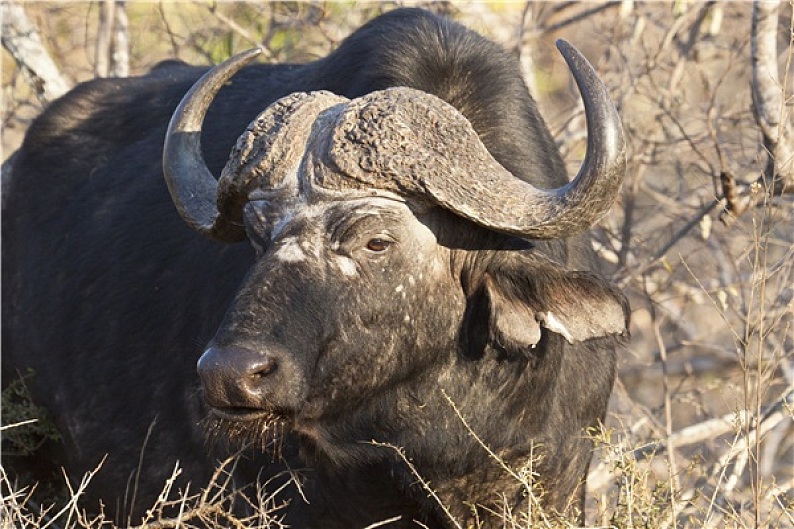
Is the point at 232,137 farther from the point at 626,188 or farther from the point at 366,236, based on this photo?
the point at 626,188

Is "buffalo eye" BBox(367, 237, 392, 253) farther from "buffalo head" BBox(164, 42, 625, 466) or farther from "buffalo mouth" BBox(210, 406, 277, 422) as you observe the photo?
"buffalo mouth" BBox(210, 406, 277, 422)

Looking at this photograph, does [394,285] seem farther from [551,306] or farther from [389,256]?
[551,306]

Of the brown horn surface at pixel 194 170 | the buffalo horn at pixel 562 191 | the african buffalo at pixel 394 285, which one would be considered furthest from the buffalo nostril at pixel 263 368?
the brown horn surface at pixel 194 170

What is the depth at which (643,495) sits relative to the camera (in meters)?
3.73

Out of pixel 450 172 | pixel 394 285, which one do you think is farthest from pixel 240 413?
pixel 450 172

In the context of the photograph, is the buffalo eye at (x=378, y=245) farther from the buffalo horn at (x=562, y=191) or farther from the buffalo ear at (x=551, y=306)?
the buffalo ear at (x=551, y=306)

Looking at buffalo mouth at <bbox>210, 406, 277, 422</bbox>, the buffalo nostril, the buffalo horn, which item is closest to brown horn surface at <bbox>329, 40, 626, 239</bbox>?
the buffalo horn

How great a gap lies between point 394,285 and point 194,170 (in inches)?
35.8

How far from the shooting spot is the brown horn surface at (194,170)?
4281 millimetres

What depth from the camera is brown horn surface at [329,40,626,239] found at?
3.78m

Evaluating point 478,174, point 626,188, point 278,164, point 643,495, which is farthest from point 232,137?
point 626,188

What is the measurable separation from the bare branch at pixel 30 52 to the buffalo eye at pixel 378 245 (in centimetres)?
356

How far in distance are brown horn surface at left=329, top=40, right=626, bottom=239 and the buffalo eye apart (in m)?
0.16

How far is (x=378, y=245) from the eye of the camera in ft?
12.7
